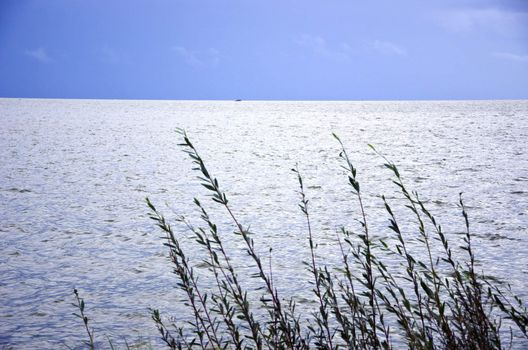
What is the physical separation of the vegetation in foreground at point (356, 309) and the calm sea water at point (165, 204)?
6.1 inches

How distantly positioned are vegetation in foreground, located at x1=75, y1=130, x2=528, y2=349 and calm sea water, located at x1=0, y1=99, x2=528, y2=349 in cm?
15

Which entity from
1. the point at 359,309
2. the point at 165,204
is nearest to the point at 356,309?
the point at 359,309

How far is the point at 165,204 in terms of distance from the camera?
13.6ft

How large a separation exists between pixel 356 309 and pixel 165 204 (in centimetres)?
302

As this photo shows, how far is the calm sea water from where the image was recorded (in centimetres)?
215

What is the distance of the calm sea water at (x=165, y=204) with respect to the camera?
84.8 inches

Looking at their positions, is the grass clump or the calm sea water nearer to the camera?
the grass clump

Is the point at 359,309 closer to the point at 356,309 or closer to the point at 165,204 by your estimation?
the point at 356,309

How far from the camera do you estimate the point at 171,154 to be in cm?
688

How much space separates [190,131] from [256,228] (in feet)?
22.2

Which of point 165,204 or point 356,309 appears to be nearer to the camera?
point 356,309

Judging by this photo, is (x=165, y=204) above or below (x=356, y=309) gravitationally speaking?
above

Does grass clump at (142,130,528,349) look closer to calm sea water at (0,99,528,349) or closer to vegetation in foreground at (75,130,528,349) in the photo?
vegetation in foreground at (75,130,528,349)

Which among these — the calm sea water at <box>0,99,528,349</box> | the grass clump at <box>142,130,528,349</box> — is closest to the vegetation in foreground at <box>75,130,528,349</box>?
the grass clump at <box>142,130,528,349</box>
